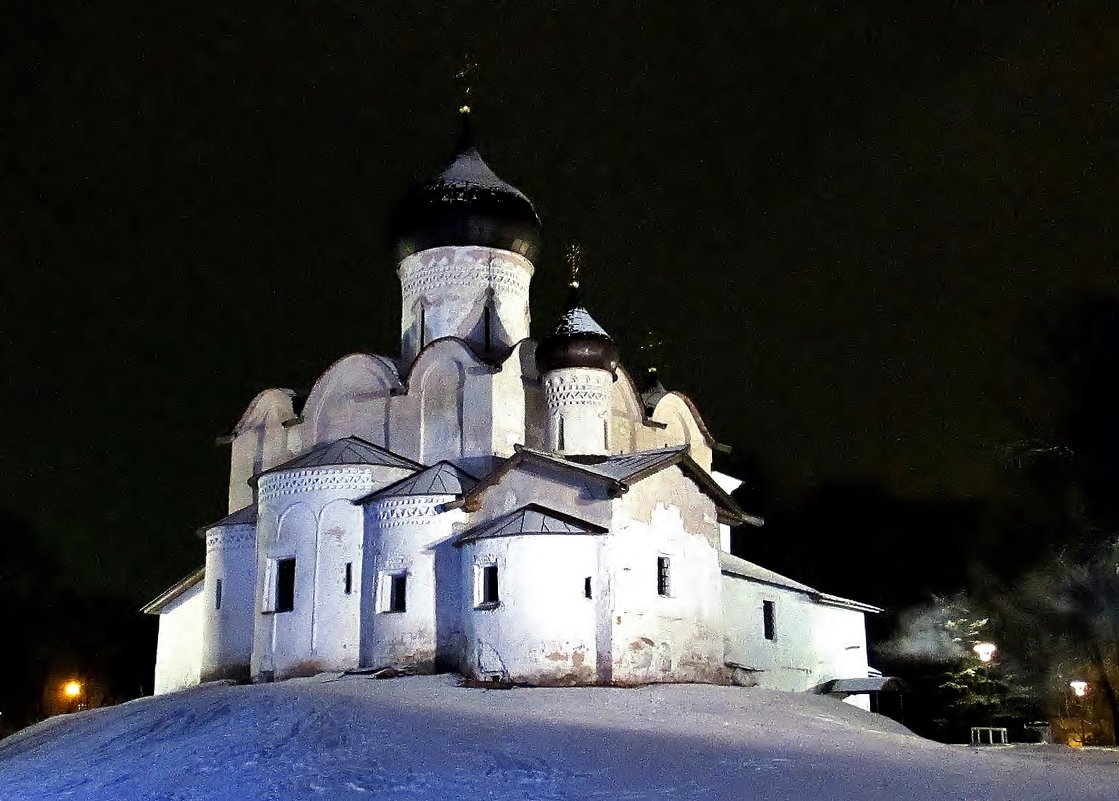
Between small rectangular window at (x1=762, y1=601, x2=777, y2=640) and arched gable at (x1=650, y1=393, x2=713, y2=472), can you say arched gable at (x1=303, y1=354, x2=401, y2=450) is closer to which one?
arched gable at (x1=650, y1=393, x2=713, y2=472)

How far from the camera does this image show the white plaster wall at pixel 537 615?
680 inches

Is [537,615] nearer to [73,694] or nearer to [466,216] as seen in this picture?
[466,216]

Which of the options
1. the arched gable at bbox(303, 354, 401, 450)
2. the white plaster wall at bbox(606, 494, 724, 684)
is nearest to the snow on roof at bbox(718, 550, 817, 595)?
the white plaster wall at bbox(606, 494, 724, 684)

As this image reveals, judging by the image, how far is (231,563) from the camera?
21.4 m

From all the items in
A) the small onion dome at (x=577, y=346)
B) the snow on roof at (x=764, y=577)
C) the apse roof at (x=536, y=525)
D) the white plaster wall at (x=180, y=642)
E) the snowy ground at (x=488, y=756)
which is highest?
the small onion dome at (x=577, y=346)

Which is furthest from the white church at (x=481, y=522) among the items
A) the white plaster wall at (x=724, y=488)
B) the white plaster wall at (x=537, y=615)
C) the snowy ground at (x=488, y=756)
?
the snowy ground at (x=488, y=756)

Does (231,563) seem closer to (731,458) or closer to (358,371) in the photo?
(358,371)

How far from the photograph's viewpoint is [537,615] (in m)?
17.4

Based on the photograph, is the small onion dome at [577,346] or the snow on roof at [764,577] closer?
the small onion dome at [577,346]

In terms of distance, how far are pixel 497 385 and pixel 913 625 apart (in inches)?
560

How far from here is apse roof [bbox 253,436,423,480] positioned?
19.8m

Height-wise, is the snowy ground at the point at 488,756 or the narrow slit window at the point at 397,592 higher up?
the narrow slit window at the point at 397,592

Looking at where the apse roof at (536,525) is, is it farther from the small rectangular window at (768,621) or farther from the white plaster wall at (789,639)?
the small rectangular window at (768,621)

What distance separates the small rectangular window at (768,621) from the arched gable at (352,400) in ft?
23.4
